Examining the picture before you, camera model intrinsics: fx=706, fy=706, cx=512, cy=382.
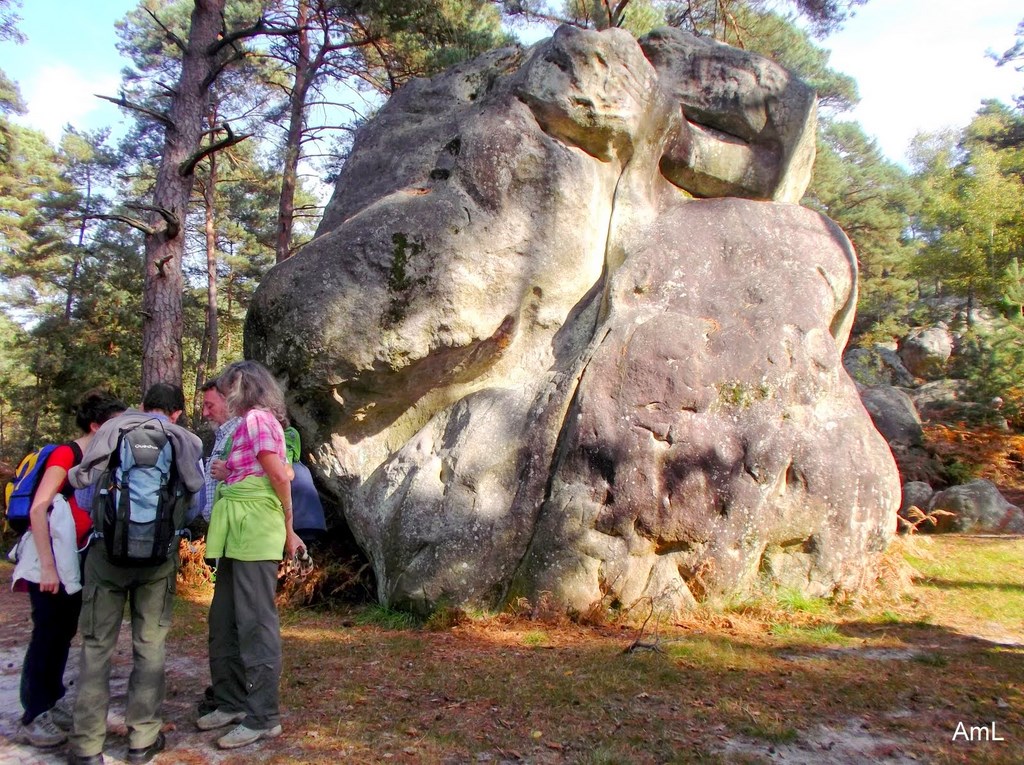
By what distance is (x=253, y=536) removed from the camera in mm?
3775

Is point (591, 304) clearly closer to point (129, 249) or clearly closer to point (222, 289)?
point (129, 249)

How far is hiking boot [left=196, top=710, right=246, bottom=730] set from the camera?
3.91 m

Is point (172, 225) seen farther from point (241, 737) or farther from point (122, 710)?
point (241, 737)

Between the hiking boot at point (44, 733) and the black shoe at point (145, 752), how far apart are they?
1.64 feet

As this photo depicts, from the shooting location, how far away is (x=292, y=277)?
7445 millimetres

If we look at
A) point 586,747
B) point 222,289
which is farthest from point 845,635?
point 222,289

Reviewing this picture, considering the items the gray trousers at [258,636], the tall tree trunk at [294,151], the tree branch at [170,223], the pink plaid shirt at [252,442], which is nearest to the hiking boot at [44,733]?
the gray trousers at [258,636]

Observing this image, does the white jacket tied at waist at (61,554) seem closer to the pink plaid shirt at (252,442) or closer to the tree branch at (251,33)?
the pink plaid shirt at (252,442)

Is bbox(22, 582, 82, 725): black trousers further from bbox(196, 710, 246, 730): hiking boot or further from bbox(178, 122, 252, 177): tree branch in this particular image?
bbox(178, 122, 252, 177): tree branch

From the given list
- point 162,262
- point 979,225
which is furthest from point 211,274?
point 979,225

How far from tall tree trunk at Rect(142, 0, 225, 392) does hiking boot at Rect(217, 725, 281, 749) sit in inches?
260

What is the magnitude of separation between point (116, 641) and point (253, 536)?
0.80m

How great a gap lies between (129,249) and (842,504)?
20702 mm

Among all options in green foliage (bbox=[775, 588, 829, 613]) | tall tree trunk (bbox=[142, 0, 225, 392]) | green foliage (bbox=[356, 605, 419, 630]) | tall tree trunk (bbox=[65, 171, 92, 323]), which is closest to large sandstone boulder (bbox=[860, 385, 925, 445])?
green foliage (bbox=[775, 588, 829, 613])
